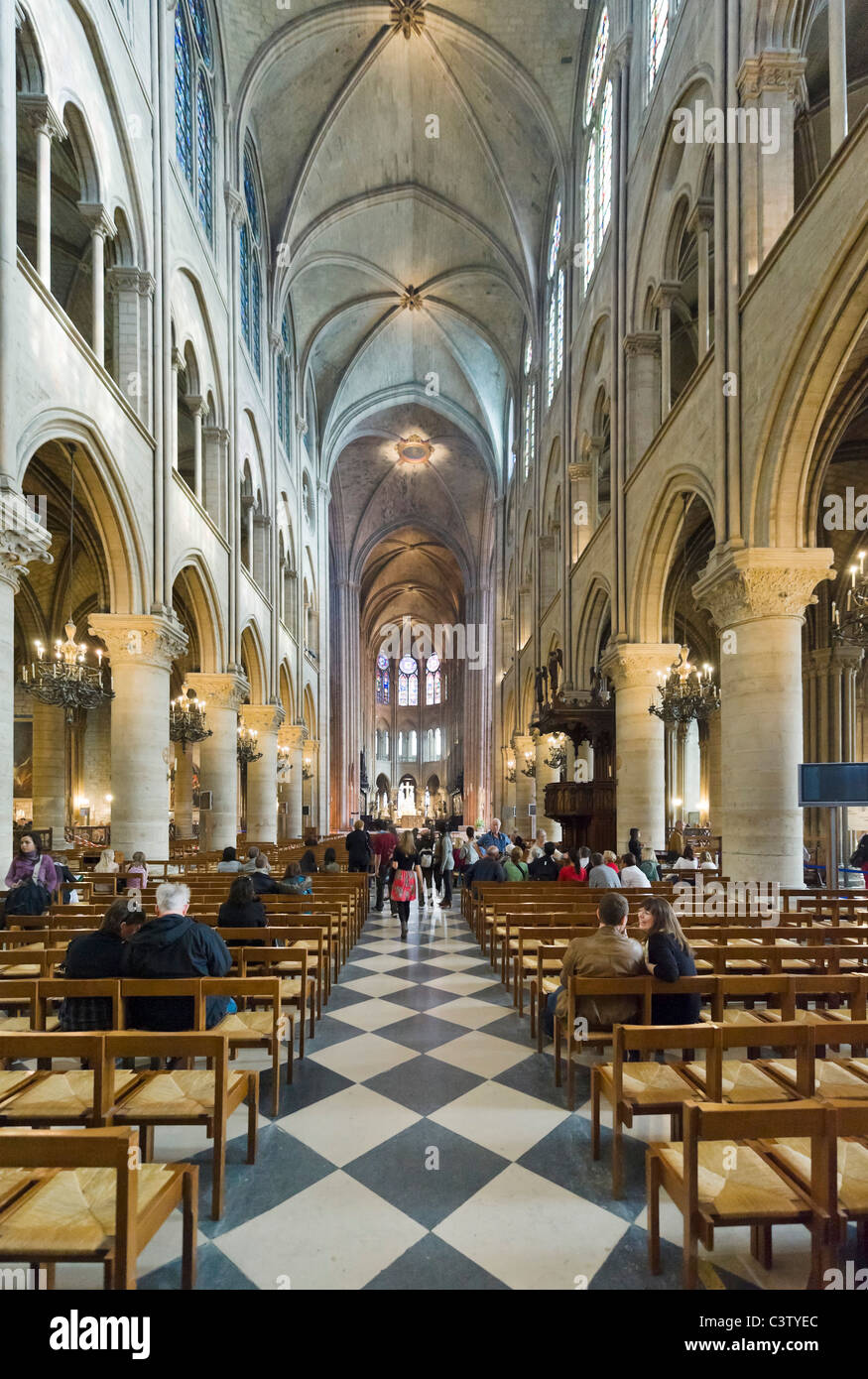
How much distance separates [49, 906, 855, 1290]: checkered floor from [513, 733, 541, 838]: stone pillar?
21385 mm

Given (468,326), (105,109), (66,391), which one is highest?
(468,326)

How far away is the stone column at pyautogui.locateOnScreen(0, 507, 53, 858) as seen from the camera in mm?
6934

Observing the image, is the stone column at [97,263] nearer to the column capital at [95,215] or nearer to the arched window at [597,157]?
the column capital at [95,215]

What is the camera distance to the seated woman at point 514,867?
1080cm

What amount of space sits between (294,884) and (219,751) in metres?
8.86

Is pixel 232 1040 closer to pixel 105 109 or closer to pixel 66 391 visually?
pixel 66 391

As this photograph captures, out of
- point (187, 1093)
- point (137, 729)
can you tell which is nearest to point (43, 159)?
point (137, 729)

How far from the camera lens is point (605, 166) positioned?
16.1 meters

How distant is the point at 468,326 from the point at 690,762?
1866 cm

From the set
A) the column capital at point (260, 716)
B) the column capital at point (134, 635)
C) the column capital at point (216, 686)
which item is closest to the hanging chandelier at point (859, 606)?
the column capital at point (134, 635)

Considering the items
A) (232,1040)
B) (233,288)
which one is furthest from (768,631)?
(233,288)

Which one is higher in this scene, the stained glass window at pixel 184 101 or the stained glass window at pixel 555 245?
the stained glass window at pixel 555 245

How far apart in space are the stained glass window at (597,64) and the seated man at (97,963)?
18569 millimetres

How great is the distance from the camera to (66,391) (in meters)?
8.81
